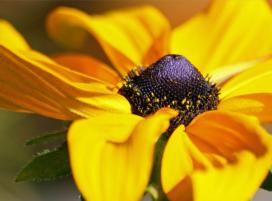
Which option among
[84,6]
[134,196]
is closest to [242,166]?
[134,196]

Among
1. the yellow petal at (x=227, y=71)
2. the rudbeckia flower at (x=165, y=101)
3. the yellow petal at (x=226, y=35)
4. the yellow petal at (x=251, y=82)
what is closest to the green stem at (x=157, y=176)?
the rudbeckia flower at (x=165, y=101)

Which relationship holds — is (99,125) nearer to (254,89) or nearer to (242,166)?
(242,166)

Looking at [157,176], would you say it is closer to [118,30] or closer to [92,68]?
[92,68]

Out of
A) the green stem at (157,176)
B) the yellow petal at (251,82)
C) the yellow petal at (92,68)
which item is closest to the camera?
the green stem at (157,176)

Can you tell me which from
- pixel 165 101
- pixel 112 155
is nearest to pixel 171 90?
pixel 165 101

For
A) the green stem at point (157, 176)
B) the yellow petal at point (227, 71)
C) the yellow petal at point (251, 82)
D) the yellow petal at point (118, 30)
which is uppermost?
the yellow petal at point (251, 82)

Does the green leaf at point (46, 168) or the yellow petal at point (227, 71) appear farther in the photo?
the yellow petal at point (227, 71)

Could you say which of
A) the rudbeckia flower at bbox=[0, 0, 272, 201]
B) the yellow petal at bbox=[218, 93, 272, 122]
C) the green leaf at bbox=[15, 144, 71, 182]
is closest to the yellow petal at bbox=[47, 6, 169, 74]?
the rudbeckia flower at bbox=[0, 0, 272, 201]

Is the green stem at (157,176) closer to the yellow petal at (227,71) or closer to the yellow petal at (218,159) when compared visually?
the yellow petal at (218,159)
